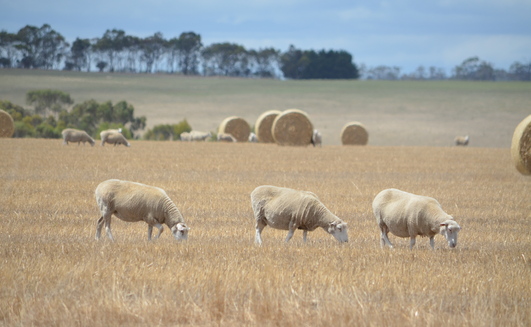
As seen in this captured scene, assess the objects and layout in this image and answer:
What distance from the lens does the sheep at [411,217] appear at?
10.1 m

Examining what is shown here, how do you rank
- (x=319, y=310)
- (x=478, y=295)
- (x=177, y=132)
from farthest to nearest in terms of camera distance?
1. (x=177, y=132)
2. (x=478, y=295)
3. (x=319, y=310)

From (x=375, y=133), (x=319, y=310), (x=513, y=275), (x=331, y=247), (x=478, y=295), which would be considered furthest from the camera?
(x=375, y=133)

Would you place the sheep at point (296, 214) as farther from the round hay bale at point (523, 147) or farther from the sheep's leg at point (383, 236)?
the round hay bale at point (523, 147)

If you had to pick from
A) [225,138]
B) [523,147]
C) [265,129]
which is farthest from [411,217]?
[225,138]

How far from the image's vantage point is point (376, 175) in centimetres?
2259

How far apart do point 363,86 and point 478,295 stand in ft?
339

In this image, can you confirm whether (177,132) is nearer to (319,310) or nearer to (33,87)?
(33,87)

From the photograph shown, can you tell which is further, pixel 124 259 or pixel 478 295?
pixel 124 259

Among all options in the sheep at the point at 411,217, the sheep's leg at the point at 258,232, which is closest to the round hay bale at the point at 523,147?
the sheep at the point at 411,217

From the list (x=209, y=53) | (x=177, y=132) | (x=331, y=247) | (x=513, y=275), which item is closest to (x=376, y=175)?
(x=331, y=247)

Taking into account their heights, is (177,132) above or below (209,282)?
below

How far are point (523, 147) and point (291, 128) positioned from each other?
17839 millimetres

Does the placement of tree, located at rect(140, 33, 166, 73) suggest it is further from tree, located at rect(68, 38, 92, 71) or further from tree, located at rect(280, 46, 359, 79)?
tree, located at rect(280, 46, 359, 79)

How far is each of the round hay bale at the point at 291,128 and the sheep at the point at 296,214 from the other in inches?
1093
